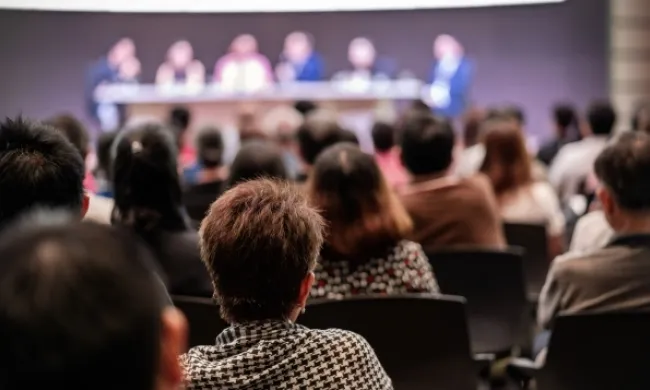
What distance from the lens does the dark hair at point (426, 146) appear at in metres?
3.75

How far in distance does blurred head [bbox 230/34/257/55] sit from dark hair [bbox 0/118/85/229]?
10.1 metres

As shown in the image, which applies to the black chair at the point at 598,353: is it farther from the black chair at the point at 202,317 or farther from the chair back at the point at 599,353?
the black chair at the point at 202,317

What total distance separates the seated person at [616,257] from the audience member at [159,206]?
0.98m

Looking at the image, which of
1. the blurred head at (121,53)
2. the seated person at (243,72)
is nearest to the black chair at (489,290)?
the seated person at (243,72)

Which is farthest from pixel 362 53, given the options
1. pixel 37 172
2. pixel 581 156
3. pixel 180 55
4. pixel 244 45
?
pixel 37 172

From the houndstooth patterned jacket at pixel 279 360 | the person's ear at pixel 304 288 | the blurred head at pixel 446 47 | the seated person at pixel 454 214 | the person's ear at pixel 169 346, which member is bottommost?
the seated person at pixel 454 214

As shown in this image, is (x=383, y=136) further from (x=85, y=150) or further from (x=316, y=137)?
(x=85, y=150)

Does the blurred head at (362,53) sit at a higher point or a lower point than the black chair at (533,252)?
higher

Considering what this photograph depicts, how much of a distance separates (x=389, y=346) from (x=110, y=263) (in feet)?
5.35

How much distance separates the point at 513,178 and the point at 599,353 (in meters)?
2.04

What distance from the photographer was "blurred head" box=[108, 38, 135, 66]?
12242 mm

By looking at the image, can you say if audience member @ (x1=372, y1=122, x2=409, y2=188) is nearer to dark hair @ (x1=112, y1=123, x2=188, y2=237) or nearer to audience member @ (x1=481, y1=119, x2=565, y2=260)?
audience member @ (x1=481, y1=119, x2=565, y2=260)

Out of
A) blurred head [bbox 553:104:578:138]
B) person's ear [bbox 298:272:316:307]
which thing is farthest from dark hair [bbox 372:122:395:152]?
person's ear [bbox 298:272:316:307]

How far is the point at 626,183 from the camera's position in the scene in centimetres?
272
